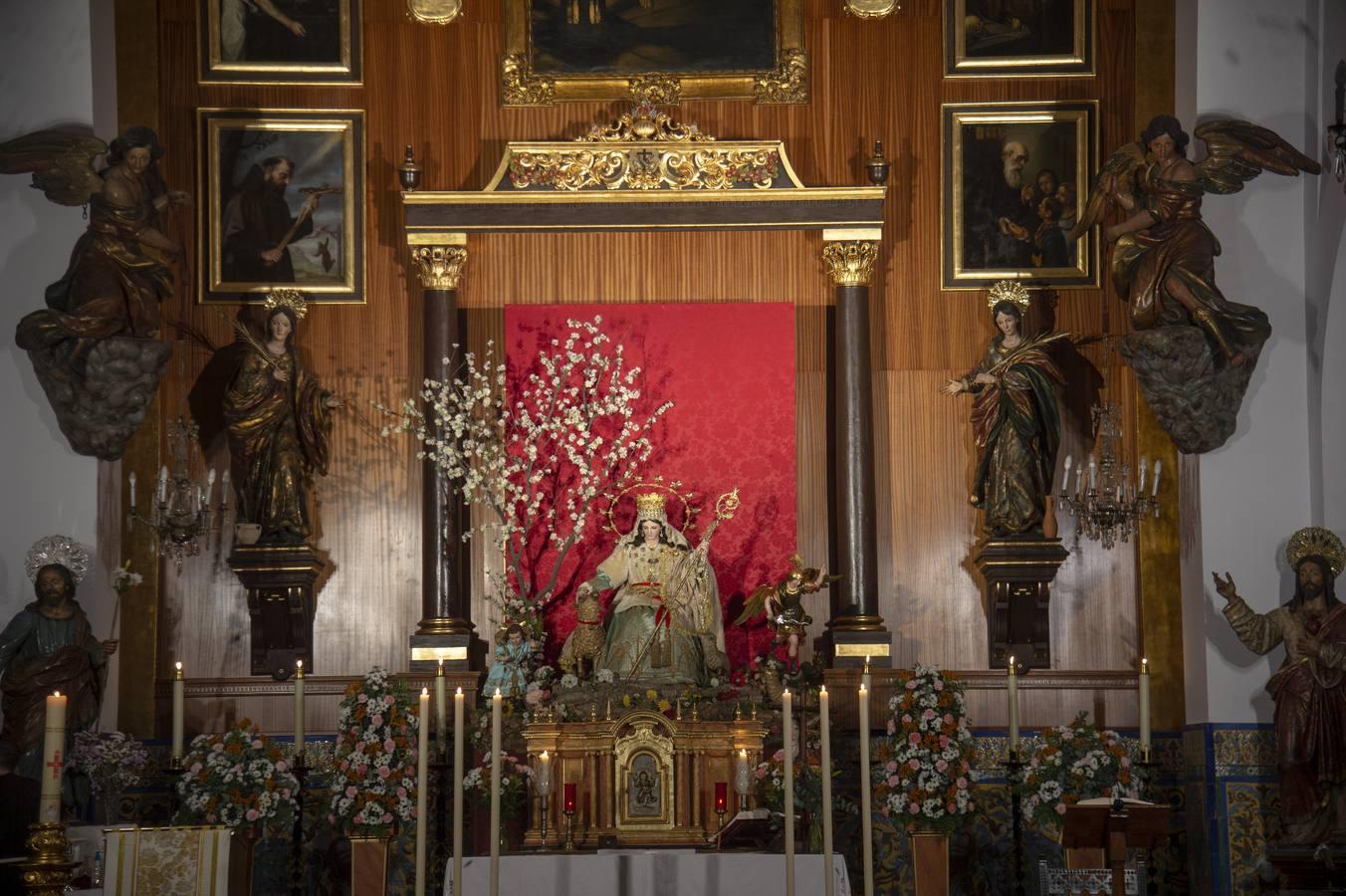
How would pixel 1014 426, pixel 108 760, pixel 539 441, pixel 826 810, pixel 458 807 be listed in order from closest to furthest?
pixel 826 810 < pixel 458 807 < pixel 108 760 < pixel 1014 426 < pixel 539 441

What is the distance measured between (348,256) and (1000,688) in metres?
5.73

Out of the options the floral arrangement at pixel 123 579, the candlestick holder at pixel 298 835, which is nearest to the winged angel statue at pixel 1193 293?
the candlestick holder at pixel 298 835

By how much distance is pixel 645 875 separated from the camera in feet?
31.1

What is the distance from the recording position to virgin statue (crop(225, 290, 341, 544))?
508 inches

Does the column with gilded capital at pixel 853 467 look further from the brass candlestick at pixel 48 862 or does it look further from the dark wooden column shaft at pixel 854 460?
the brass candlestick at pixel 48 862

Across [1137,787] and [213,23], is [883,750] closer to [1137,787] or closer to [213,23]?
[1137,787]

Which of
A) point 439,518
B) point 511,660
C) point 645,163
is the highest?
point 645,163

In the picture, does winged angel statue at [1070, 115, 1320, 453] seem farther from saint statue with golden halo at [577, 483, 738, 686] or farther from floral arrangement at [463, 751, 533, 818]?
floral arrangement at [463, 751, 533, 818]

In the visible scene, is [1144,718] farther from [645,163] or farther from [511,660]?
[645,163]

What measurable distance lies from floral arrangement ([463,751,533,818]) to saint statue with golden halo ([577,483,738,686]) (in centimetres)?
96

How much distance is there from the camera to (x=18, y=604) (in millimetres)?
11773

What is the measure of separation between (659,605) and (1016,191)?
419 centimetres

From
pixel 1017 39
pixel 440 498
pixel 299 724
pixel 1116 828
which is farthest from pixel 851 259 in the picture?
pixel 1116 828

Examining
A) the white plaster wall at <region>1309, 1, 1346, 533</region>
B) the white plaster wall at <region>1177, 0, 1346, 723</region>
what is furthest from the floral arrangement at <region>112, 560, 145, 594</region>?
the white plaster wall at <region>1309, 1, 1346, 533</region>
